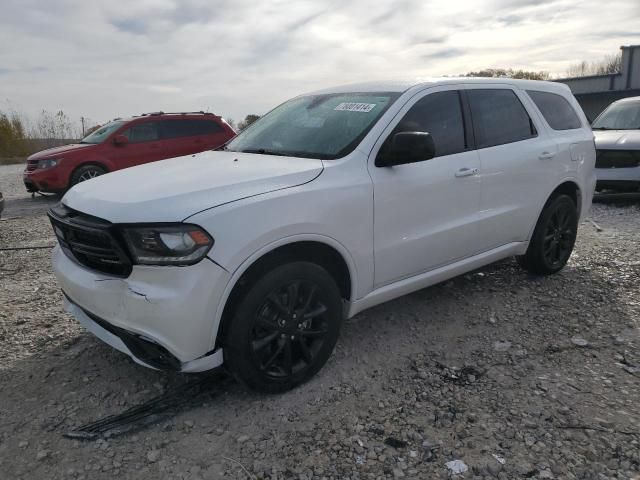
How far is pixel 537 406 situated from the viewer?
2.77 meters

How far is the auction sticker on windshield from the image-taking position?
3.42 meters

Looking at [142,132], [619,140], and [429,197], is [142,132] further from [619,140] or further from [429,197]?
[619,140]

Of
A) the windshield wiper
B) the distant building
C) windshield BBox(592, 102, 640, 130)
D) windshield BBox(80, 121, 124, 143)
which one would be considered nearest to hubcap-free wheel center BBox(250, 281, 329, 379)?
the windshield wiper

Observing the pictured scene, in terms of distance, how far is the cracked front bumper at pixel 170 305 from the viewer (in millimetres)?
2406

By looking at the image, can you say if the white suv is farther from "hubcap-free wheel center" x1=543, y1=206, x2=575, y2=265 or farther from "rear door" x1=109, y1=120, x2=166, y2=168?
"rear door" x1=109, y1=120, x2=166, y2=168

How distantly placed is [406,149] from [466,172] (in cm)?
77

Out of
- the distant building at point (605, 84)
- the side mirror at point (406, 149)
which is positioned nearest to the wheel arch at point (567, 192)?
the side mirror at point (406, 149)

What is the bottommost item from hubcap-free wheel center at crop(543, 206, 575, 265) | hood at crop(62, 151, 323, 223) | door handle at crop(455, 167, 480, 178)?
hubcap-free wheel center at crop(543, 206, 575, 265)

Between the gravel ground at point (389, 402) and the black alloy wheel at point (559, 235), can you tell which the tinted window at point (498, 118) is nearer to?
the black alloy wheel at point (559, 235)

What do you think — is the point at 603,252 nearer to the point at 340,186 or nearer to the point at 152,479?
the point at 340,186

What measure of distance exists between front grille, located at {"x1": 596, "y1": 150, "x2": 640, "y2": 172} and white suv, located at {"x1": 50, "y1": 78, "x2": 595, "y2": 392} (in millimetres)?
4659

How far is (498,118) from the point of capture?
407cm

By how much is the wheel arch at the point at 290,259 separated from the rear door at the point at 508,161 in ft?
4.28

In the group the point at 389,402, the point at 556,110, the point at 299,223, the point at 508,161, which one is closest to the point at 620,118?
the point at 556,110
